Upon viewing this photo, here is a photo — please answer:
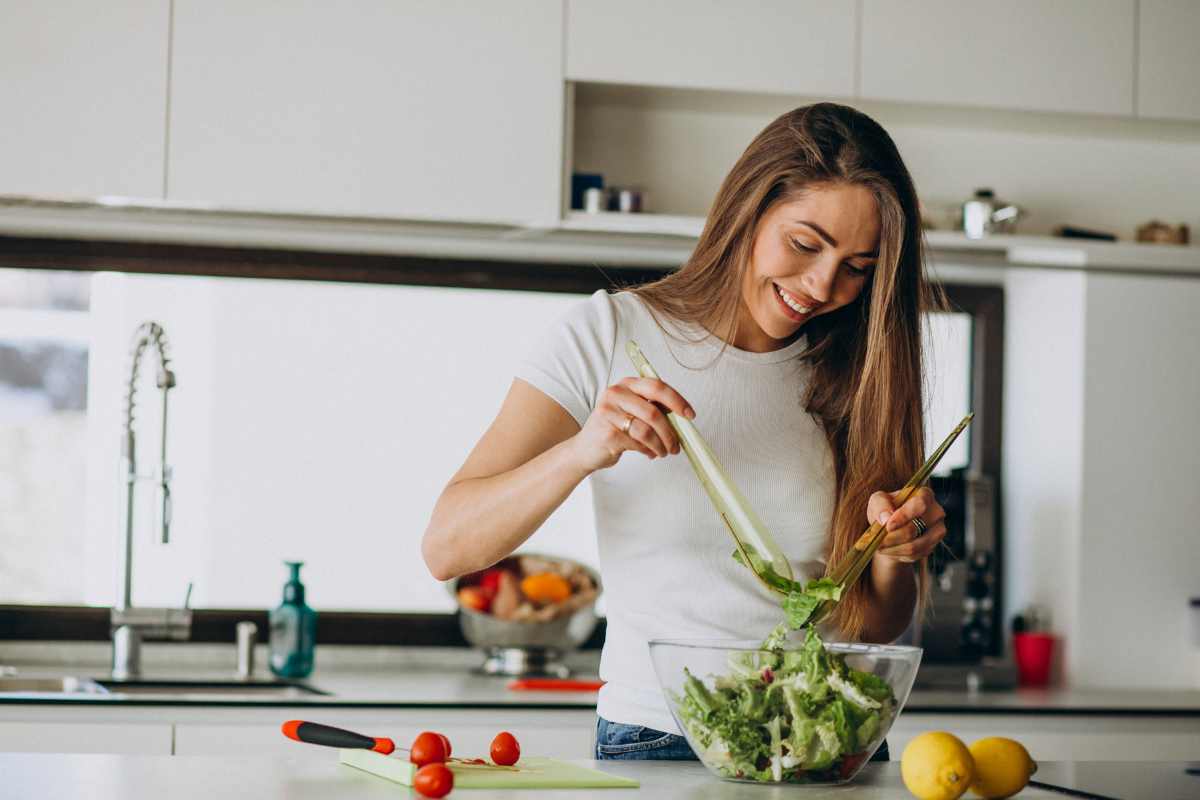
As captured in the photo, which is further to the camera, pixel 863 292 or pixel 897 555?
pixel 863 292

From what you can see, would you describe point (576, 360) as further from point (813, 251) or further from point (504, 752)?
point (504, 752)

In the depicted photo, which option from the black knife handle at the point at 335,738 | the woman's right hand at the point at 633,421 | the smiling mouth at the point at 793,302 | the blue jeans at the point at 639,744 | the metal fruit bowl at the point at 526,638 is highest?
the smiling mouth at the point at 793,302

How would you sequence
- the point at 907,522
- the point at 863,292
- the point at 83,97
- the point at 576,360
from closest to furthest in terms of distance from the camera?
the point at 907,522, the point at 576,360, the point at 863,292, the point at 83,97

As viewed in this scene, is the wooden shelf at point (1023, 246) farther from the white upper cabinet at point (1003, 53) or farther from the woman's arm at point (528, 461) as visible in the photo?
the woman's arm at point (528, 461)

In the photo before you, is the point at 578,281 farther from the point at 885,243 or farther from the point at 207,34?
the point at 885,243

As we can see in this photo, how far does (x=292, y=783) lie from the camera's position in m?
1.24

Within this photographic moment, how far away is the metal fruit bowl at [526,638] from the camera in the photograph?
9.46 feet

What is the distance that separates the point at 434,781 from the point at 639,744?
15.4 inches

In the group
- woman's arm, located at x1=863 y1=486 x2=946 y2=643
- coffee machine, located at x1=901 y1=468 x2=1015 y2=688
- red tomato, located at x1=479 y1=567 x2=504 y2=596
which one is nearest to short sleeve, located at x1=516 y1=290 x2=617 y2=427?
woman's arm, located at x1=863 y1=486 x2=946 y2=643

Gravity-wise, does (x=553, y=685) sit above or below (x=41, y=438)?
below

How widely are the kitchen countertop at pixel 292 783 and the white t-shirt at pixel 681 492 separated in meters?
0.16

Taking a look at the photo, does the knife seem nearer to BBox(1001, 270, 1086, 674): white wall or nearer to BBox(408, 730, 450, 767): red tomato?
BBox(1001, 270, 1086, 674): white wall

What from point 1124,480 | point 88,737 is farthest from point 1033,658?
point 88,737

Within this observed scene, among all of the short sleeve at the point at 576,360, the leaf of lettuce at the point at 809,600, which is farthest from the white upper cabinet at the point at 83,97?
the leaf of lettuce at the point at 809,600
